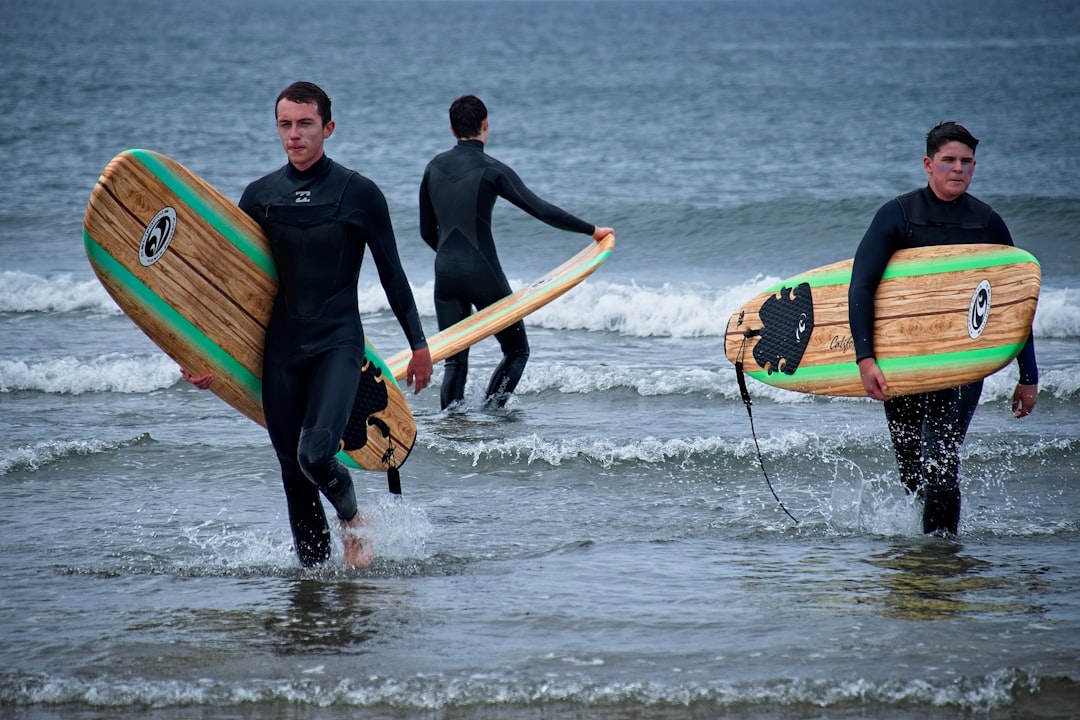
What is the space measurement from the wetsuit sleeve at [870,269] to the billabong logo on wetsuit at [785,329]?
61cm

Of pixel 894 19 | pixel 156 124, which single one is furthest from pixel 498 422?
pixel 894 19

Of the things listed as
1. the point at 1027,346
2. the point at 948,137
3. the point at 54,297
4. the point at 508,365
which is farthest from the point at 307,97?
the point at 54,297

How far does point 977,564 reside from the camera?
189 inches

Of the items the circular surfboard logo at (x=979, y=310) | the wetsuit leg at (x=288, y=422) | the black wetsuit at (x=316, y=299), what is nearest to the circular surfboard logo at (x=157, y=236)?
the black wetsuit at (x=316, y=299)

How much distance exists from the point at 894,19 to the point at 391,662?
350 ft

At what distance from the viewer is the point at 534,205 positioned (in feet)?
23.1

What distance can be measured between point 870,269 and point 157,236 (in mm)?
2705

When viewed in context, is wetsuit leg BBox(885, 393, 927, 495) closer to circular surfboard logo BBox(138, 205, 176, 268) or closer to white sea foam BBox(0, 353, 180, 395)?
circular surfboard logo BBox(138, 205, 176, 268)

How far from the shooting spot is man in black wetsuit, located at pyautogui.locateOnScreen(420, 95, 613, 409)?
7.24m

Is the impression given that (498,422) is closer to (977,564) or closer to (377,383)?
(377,383)

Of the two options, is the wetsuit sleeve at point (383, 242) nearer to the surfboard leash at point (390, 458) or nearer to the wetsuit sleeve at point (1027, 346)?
the surfboard leash at point (390, 458)

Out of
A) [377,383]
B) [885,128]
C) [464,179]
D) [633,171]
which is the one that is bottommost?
[377,383]

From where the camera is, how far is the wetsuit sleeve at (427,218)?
7.52 metres

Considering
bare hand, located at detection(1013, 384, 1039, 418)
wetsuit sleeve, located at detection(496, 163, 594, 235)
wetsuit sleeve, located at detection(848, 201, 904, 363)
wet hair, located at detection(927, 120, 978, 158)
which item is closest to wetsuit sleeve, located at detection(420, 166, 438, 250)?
wetsuit sleeve, located at detection(496, 163, 594, 235)
